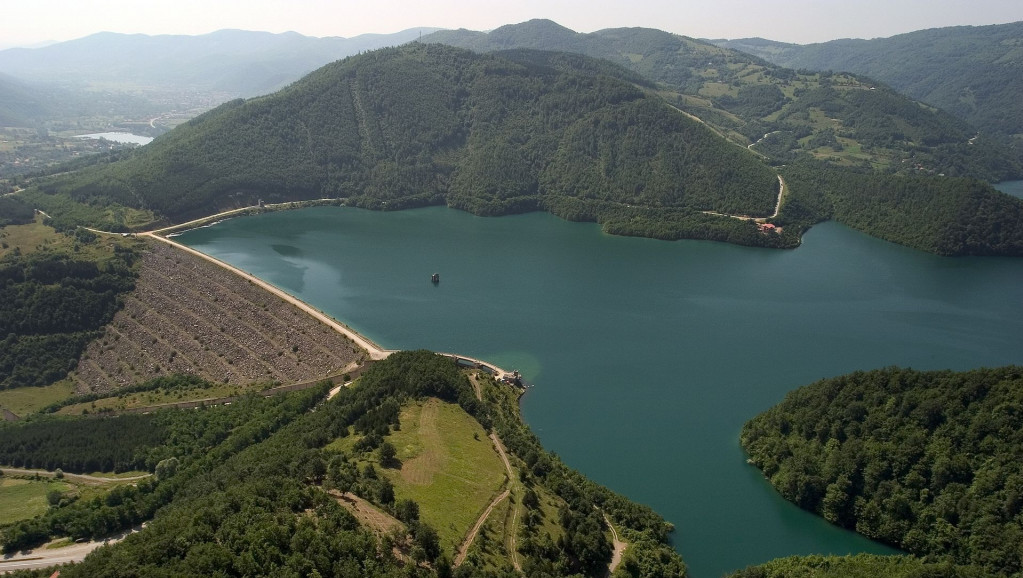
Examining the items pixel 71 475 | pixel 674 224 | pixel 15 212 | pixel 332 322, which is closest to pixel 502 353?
pixel 332 322

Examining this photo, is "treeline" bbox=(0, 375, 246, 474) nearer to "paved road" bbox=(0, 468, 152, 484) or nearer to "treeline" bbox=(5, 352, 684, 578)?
"paved road" bbox=(0, 468, 152, 484)

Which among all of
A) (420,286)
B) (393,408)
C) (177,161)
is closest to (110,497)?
(393,408)

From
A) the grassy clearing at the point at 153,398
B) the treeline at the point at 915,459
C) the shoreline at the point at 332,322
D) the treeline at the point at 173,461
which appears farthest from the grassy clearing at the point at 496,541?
the grassy clearing at the point at 153,398

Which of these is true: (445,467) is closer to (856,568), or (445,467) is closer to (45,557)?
(45,557)

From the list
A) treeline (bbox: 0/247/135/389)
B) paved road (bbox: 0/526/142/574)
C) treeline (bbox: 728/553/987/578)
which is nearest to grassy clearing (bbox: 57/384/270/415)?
treeline (bbox: 0/247/135/389)

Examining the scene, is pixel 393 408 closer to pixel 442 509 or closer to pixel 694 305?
pixel 442 509

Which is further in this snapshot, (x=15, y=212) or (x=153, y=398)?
(x=15, y=212)
